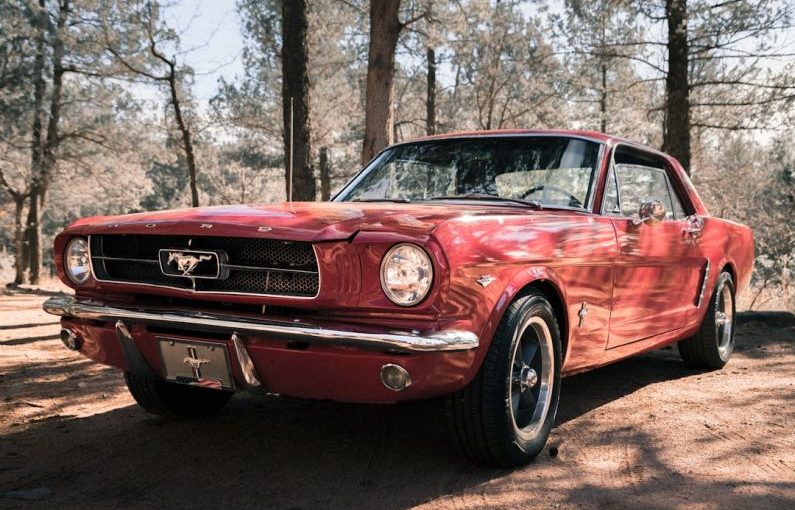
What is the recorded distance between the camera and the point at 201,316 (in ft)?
9.41

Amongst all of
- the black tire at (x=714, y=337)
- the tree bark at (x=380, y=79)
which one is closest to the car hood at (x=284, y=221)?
the black tire at (x=714, y=337)

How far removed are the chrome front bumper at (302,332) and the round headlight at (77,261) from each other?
1.45ft

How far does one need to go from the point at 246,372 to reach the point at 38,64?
1788 centimetres

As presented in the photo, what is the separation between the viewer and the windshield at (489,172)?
3953 millimetres

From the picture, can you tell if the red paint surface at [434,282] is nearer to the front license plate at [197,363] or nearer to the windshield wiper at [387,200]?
the front license plate at [197,363]

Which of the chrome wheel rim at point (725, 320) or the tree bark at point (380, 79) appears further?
the tree bark at point (380, 79)

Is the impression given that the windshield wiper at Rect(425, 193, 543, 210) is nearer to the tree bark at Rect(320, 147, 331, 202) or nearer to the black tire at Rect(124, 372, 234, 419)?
the black tire at Rect(124, 372, 234, 419)

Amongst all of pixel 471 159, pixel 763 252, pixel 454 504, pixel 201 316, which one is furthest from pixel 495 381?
pixel 763 252

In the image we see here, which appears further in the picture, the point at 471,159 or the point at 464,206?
the point at 471,159

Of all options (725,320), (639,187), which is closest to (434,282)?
(639,187)

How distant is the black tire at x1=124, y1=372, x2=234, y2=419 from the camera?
3.81 m

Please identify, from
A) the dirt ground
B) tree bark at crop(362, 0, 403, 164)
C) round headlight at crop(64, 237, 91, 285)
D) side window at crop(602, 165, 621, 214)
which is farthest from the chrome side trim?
tree bark at crop(362, 0, 403, 164)

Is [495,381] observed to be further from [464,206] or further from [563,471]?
[464,206]

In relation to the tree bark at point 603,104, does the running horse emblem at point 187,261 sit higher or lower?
lower
